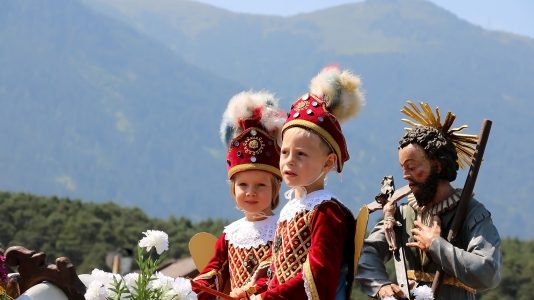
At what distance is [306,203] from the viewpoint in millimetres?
5387

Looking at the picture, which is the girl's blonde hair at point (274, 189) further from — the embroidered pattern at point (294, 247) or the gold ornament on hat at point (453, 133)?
the gold ornament on hat at point (453, 133)

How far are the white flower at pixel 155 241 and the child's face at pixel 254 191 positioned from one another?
187 centimetres

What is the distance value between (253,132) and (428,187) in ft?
3.32

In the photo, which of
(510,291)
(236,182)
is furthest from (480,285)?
(510,291)

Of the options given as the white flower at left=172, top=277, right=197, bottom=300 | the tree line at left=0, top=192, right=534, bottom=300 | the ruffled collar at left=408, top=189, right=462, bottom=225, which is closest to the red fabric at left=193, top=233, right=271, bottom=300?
the ruffled collar at left=408, top=189, right=462, bottom=225

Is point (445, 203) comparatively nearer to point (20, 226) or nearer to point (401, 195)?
point (401, 195)

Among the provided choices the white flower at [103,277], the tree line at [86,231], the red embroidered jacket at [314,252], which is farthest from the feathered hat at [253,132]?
the tree line at [86,231]

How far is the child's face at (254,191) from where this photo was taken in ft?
19.6

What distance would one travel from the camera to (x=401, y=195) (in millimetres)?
5809

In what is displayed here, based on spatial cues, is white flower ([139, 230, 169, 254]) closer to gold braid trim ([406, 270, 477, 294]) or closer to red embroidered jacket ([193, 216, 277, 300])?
red embroidered jacket ([193, 216, 277, 300])

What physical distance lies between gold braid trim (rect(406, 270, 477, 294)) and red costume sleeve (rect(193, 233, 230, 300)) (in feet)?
3.44

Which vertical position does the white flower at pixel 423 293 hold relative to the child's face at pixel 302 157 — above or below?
below

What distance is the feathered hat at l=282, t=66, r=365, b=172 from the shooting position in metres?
5.35

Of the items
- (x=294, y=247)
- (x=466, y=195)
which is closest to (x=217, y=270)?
(x=294, y=247)
